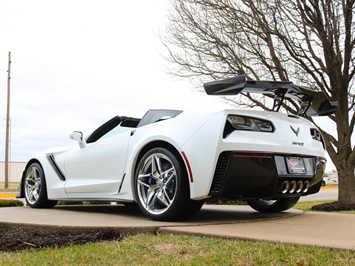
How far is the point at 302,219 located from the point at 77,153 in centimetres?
308

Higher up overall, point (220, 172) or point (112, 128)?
point (112, 128)

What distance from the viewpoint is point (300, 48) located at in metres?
11.7

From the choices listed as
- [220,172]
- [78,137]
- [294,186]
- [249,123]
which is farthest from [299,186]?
[78,137]

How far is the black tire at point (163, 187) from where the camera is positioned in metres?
4.33

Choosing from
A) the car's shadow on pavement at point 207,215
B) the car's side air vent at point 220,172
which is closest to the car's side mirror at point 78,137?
the car's shadow on pavement at point 207,215

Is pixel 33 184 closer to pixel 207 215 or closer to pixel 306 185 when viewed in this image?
pixel 207 215

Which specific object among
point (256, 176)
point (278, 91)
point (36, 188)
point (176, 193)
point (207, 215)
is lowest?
point (36, 188)

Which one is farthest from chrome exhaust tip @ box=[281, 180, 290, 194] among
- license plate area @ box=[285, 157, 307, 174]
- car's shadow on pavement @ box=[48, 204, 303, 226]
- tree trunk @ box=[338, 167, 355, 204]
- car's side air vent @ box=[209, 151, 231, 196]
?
tree trunk @ box=[338, 167, 355, 204]

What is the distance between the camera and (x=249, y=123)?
443 centimetres

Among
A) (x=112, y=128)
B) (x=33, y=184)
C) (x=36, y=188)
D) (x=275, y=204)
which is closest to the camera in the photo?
(x=112, y=128)

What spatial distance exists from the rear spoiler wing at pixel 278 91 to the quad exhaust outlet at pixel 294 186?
2.86 feet

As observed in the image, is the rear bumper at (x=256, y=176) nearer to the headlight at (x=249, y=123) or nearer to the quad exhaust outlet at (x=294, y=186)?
the quad exhaust outlet at (x=294, y=186)

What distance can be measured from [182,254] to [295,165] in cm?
205

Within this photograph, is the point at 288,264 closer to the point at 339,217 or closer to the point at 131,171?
the point at 131,171
